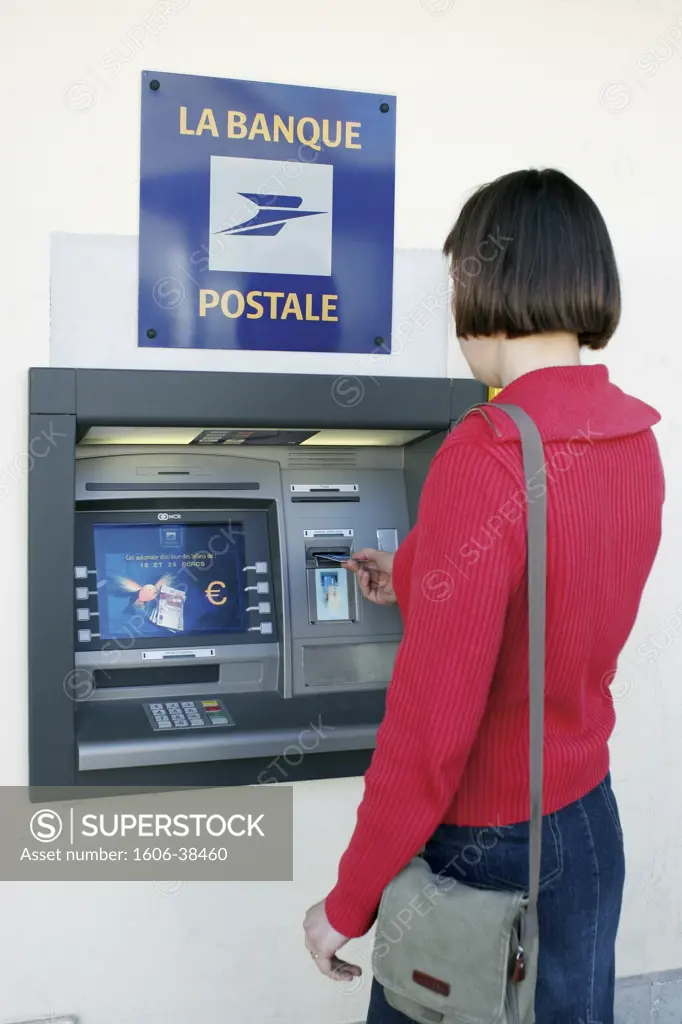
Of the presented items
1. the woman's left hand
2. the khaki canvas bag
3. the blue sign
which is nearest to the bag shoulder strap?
the khaki canvas bag

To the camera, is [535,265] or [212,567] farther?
[212,567]

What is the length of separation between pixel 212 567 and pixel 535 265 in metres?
1.25

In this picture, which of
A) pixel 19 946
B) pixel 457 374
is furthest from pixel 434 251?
pixel 19 946

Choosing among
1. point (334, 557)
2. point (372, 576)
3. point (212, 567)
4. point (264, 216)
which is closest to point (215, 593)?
point (212, 567)

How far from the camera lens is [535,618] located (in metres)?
1.28

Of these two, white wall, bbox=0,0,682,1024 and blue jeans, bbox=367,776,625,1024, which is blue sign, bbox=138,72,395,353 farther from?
blue jeans, bbox=367,776,625,1024

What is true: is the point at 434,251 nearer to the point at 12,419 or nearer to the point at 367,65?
the point at 367,65

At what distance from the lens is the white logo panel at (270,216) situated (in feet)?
7.54

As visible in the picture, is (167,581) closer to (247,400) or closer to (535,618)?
(247,400)

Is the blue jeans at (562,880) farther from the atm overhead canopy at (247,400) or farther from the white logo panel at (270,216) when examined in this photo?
the white logo panel at (270,216)

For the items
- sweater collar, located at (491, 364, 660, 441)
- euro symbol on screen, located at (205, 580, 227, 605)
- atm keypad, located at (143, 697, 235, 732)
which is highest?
sweater collar, located at (491, 364, 660, 441)

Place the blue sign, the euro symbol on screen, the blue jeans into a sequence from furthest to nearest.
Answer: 1. the euro symbol on screen
2. the blue sign
3. the blue jeans

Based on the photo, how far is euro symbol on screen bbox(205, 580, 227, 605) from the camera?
2.37 meters

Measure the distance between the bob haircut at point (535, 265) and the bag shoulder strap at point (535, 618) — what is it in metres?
0.15
